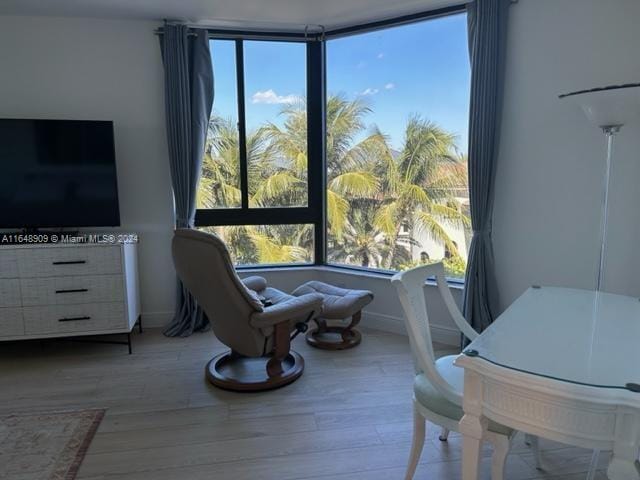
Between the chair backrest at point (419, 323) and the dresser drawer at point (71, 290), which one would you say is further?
the dresser drawer at point (71, 290)

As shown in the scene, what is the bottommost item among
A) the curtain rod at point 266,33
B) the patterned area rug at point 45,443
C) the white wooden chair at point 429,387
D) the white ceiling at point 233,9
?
the patterned area rug at point 45,443

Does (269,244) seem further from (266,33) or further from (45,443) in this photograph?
(45,443)

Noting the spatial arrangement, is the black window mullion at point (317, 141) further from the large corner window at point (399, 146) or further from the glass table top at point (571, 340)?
the glass table top at point (571, 340)

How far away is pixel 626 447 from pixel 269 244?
10.6 feet

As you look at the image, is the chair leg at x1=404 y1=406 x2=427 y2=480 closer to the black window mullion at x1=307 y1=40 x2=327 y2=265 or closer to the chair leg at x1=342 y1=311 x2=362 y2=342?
the chair leg at x1=342 y1=311 x2=362 y2=342

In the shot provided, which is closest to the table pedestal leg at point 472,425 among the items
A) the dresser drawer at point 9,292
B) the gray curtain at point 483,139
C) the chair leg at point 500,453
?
the chair leg at point 500,453

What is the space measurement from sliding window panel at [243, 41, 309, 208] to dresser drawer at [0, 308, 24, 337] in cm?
194

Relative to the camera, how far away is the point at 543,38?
2.85 metres

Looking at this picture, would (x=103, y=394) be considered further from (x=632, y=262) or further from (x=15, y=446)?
(x=632, y=262)

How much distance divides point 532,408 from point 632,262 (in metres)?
2.04

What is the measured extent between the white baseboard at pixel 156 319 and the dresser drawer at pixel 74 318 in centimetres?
57

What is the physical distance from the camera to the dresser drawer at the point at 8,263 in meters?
2.97

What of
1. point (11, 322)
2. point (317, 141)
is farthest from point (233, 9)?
point (11, 322)

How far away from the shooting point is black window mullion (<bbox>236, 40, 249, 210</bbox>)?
377cm
